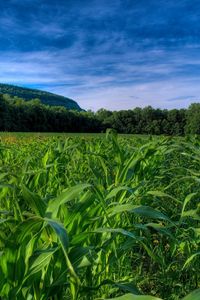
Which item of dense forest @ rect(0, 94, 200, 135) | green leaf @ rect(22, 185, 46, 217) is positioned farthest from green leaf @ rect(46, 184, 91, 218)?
dense forest @ rect(0, 94, 200, 135)

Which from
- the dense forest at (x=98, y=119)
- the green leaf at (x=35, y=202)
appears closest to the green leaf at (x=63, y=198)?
the green leaf at (x=35, y=202)

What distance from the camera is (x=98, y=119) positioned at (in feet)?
257

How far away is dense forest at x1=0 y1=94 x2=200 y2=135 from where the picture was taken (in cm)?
6850

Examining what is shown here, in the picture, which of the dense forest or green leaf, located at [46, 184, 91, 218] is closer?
green leaf, located at [46, 184, 91, 218]

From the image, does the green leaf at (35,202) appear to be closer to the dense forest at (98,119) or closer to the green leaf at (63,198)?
the green leaf at (63,198)

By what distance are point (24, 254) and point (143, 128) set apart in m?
69.2

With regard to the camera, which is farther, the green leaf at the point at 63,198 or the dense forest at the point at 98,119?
the dense forest at the point at 98,119

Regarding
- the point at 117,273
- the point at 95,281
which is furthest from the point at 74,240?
the point at 117,273

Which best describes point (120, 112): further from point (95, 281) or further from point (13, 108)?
point (95, 281)

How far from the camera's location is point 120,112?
72.7m

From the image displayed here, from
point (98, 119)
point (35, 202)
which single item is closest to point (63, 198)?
point (35, 202)

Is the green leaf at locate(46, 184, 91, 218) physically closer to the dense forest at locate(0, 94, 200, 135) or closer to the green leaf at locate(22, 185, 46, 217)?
the green leaf at locate(22, 185, 46, 217)

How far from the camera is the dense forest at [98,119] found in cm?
6850

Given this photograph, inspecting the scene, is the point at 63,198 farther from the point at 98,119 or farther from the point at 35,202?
the point at 98,119
